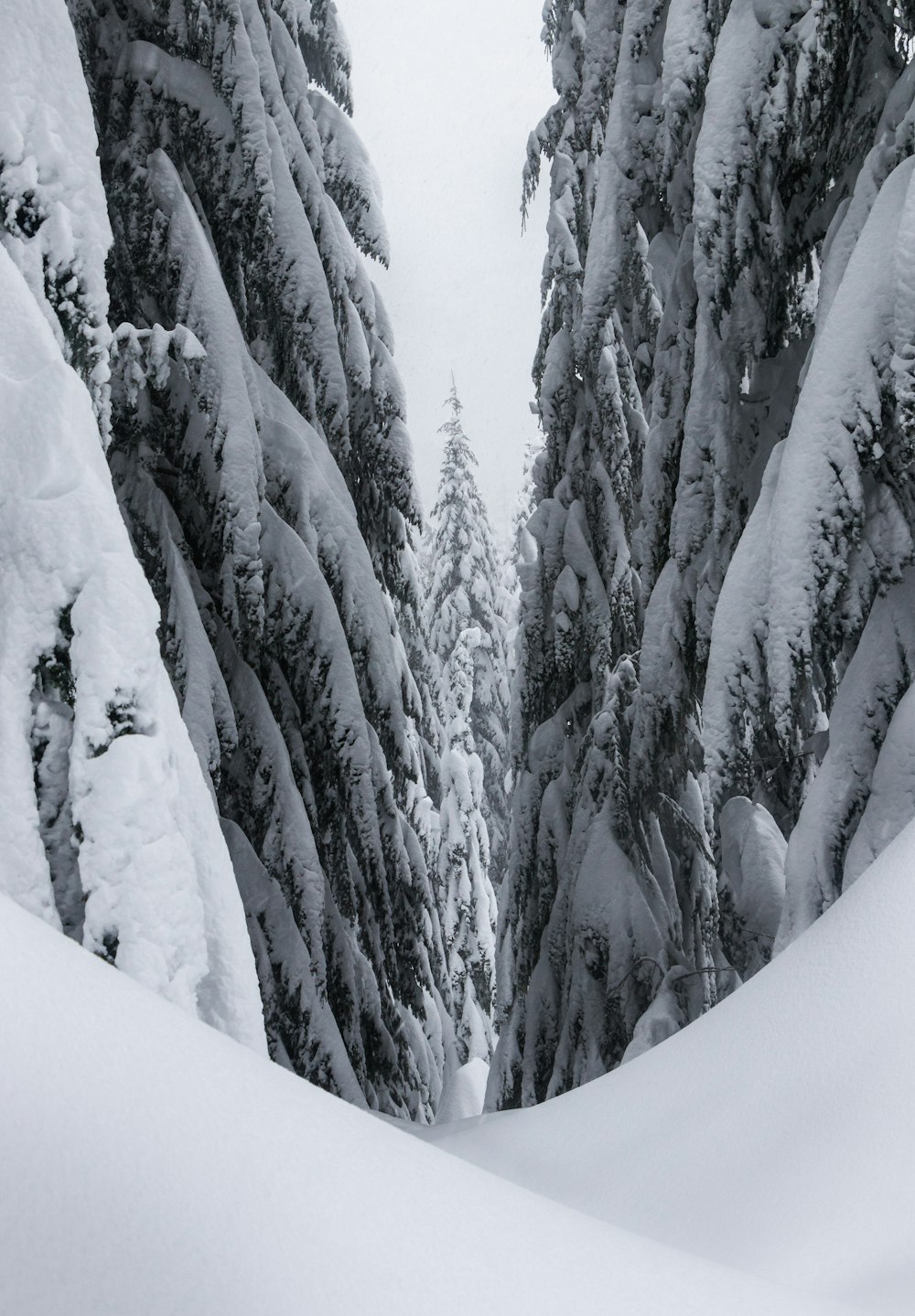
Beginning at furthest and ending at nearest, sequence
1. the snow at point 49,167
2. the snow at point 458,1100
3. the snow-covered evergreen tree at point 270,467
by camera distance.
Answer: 1. the snow at point 458,1100
2. the snow-covered evergreen tree at point 270,467
3. the snow at point 49,167

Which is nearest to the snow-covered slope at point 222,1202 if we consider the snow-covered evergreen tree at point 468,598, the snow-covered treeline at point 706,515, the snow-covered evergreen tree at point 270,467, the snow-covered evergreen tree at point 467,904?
the snow-covered treeline at point 706,515

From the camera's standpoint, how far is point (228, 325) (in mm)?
4781

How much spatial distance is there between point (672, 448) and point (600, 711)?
80.4 inches

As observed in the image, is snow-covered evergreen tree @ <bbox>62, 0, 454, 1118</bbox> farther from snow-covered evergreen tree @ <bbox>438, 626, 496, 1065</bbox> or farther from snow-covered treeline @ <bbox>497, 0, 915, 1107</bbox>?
snow-covered evergreen tree @ <bbox>438, 626, 496, 1065</bbox>

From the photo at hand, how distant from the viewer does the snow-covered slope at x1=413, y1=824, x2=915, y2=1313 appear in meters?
1.75

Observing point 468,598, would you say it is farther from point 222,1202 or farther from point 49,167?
point 222,1202

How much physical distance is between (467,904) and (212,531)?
46.4ft

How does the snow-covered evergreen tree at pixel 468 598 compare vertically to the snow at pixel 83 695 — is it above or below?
above

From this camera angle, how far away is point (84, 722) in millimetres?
2031

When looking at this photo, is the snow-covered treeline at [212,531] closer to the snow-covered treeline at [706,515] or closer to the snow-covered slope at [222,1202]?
the snow-covered slope at [222,1202]

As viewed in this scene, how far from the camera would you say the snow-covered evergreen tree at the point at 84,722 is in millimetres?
2014

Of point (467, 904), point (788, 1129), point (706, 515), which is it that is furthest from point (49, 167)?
point (467, 904)

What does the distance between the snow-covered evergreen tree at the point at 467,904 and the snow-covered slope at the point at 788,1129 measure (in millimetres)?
14423

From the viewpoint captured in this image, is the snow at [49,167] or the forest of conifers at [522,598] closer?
the forest of conifers at [522,598]
